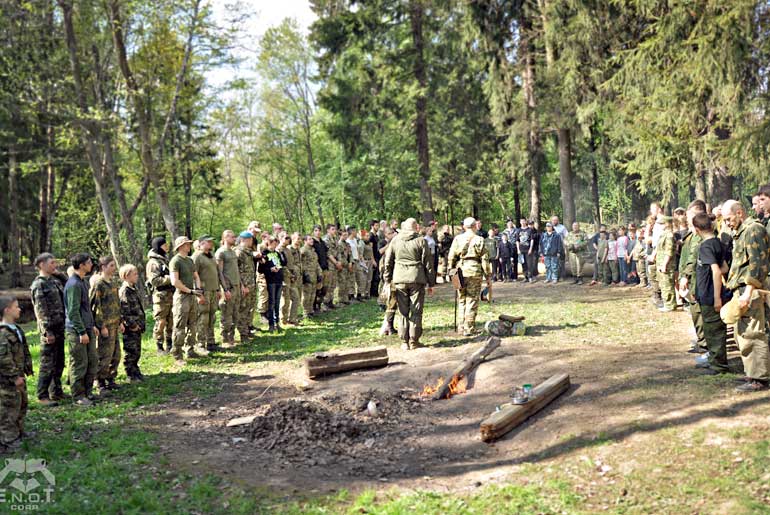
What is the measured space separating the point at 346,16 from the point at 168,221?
35.9ft

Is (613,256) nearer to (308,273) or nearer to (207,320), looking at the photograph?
(308,273)

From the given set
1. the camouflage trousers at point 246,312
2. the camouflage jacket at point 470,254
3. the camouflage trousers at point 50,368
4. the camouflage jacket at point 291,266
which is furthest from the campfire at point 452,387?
the camouflage jacket at point 291,266

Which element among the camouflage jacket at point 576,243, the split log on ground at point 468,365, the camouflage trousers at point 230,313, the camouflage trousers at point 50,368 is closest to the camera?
the camouflage trousers at point 50,368

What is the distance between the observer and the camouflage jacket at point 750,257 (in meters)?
6.45

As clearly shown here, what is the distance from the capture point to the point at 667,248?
12320mm

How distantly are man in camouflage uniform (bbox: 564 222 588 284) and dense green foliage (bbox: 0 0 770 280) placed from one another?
2652 mm

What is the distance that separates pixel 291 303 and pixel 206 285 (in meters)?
3.35

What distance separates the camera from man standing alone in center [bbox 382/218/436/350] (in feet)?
34.3

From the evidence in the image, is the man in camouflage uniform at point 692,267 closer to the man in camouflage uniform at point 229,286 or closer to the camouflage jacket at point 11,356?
the man in camouflage uniform at point 229,286

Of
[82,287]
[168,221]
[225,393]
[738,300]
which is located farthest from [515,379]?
[168,221]

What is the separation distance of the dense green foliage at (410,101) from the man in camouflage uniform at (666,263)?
372 centimetres

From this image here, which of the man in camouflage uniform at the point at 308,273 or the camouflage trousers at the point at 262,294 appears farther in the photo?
the man in camouflage uniform at the point at 308,273

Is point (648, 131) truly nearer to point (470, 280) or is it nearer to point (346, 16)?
point (470, 280)

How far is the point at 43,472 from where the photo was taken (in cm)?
555
